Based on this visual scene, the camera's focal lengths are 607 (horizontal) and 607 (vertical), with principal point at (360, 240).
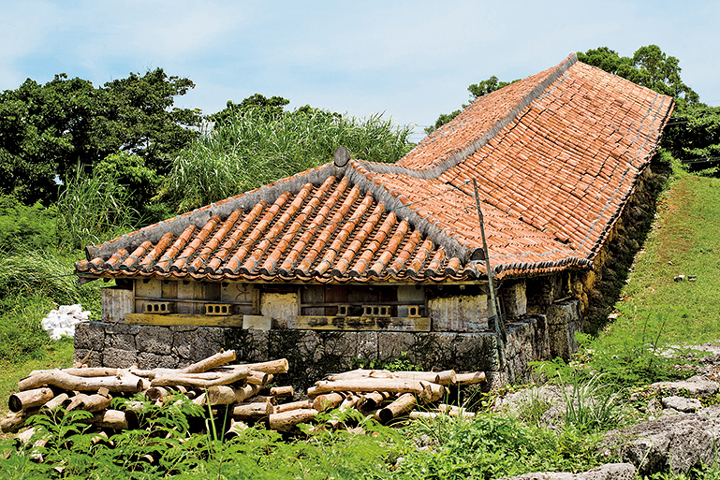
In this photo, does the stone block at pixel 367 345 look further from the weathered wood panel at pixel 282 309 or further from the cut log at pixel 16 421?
the cut log at pixel 16 421

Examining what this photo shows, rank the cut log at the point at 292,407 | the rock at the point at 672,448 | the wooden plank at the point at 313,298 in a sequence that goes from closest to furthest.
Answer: the rock at the point at 672,448, the cut log at the point at 292,407, the wooden plank at the point at 313,298

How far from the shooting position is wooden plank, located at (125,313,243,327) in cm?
847

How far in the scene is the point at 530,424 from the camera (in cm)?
562

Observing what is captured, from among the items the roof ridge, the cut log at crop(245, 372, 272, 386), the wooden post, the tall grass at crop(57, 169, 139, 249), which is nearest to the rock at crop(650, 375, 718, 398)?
the wooden post

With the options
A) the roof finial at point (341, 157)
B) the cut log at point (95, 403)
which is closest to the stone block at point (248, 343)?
the cut log at point (95, 403)

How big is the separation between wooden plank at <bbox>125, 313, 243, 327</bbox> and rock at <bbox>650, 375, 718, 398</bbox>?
208 inches

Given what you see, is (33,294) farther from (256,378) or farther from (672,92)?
(672,92)

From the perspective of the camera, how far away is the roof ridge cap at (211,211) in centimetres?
893

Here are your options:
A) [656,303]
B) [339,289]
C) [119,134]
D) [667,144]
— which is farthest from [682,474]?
[119,134]

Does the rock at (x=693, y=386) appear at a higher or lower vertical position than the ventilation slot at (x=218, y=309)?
lower

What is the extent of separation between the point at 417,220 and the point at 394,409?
2911 mm

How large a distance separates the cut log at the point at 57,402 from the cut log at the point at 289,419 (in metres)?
2.22

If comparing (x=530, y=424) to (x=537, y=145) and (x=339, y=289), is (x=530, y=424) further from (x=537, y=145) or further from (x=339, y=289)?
(x=537, y=145)

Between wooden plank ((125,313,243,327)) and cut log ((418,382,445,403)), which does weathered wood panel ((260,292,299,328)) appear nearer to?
wooden plank ((125,313,243,327))
